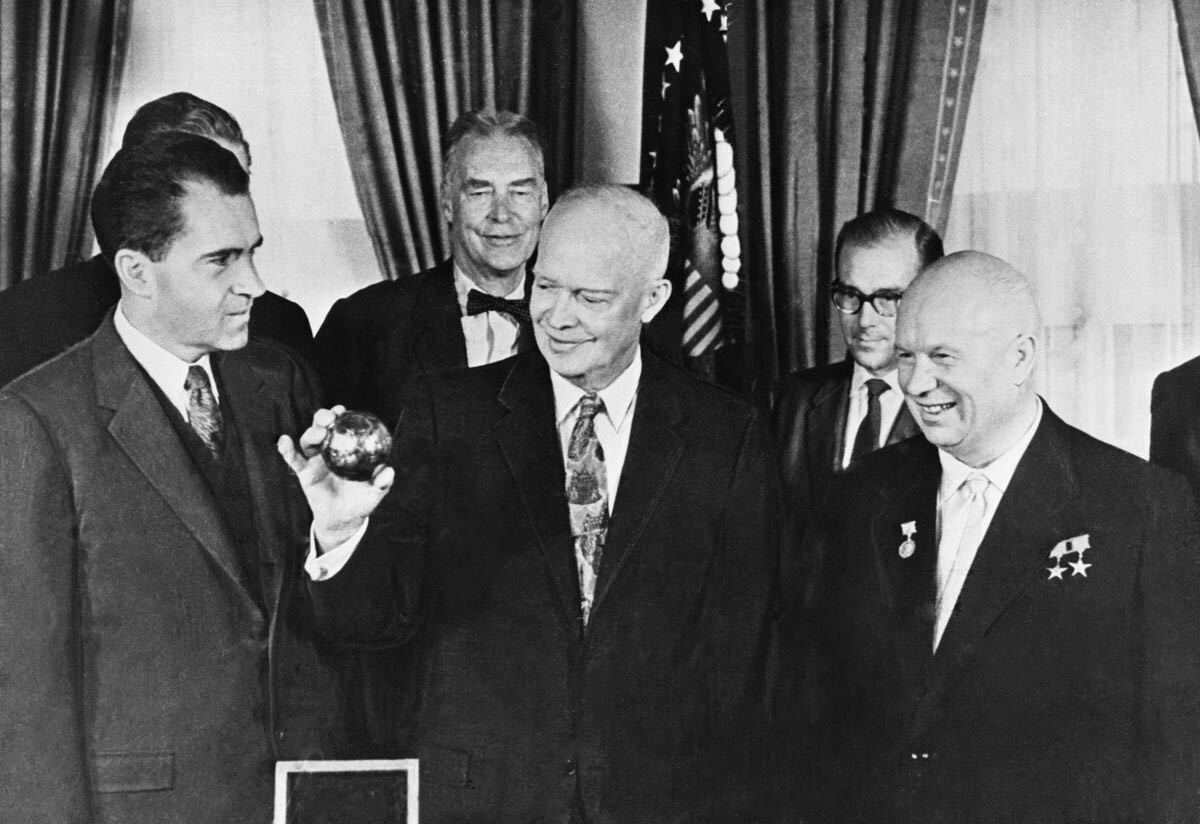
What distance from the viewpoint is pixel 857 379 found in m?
5.01

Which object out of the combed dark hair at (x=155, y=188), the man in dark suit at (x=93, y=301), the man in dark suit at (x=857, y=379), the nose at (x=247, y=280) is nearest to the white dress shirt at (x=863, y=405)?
the man in dark suit at (x=857, y=379)

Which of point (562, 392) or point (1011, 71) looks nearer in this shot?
point (562, 392)

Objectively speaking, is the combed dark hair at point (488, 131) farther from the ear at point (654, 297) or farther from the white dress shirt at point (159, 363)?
the white dress shirt at point (159, 363)

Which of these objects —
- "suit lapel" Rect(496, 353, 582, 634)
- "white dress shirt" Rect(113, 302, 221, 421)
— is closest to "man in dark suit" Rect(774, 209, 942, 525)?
"suit lapel" Rect(496, 353, 582, 634)

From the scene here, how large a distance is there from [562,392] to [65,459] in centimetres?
149

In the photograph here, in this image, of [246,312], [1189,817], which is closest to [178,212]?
[246,312]

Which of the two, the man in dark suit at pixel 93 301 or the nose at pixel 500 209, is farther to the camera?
the nose at pixel 500 209

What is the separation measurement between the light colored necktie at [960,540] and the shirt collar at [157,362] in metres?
2.35

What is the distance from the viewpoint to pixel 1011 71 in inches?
205

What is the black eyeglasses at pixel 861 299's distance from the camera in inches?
196

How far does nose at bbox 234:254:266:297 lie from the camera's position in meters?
4.75

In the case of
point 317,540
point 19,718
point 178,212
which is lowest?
point 19,718

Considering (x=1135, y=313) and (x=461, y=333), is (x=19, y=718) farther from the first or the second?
(x=1135, y=313)

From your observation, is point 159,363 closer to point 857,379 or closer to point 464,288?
point 464,288
